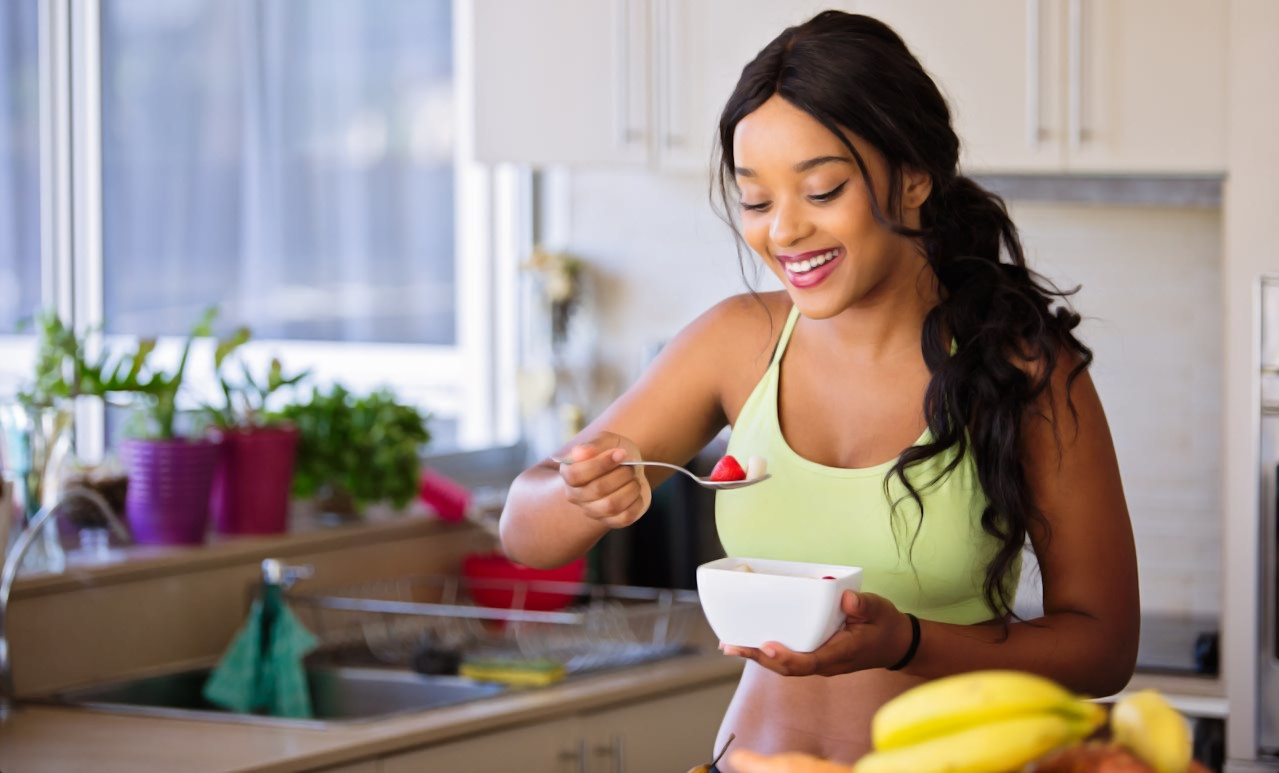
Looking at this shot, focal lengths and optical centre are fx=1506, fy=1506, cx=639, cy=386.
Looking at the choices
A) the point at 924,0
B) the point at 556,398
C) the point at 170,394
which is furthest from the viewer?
the point at 556,398

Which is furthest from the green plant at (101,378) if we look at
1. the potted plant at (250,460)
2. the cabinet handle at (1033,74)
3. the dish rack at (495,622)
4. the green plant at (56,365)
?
the cabinet handle at (1033,74)

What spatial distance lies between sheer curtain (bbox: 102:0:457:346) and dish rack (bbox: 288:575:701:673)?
2.30ft

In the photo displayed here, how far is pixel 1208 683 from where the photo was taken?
2.49 metres

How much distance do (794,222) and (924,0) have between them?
4.65ft

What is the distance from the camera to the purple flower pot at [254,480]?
2.52 meters

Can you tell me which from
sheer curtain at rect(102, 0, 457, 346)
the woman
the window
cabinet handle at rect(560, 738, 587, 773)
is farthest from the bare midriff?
sheer curtain at rect(102, 0, 457, 346)

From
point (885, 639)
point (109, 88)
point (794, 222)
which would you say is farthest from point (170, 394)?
point (885, 639)

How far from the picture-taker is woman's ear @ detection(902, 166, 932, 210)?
149cm

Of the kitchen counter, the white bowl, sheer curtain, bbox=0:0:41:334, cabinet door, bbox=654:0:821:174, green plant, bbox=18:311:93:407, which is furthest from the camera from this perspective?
cabinet door, bbox=654:0:821:174

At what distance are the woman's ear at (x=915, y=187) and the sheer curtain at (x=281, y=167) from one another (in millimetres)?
1844

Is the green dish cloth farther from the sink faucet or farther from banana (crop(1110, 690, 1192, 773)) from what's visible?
banana (crop(1110, 690, 1192, 773))

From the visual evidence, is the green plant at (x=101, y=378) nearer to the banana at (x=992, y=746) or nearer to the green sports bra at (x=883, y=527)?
the green sports bra at (x=883, y=527)

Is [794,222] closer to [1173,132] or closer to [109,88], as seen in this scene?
[1173,132]

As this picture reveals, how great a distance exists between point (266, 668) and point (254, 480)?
13.6 inches
